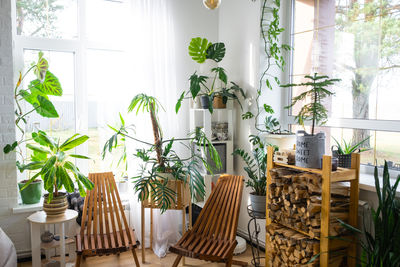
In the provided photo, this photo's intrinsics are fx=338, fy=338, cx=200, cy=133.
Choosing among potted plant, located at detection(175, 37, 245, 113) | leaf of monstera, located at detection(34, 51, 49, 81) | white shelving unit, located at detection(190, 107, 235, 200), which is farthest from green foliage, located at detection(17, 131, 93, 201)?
white shelving unit, located at detection(190, 107, 235, 200)

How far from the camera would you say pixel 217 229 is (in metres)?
2.88

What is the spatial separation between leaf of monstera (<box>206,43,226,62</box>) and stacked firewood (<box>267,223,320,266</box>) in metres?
1.68

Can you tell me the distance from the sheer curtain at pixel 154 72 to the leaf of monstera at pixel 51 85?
70 cm

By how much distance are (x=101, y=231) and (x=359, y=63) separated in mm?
2581

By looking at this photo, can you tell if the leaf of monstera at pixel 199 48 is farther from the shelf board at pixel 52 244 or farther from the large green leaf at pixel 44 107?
the shelf board at pixel 52 244

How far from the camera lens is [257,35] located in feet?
11.0

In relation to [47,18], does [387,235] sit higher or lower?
lower

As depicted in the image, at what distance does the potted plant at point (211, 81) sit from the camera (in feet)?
10.8

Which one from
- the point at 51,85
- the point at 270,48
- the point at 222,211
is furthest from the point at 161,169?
the point at 270,48

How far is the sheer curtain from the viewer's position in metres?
3.44

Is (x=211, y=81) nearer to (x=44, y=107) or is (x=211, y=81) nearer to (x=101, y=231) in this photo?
(x=44, y=107)

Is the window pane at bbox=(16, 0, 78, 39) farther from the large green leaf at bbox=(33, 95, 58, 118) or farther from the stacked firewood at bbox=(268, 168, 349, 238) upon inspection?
the stacked firewood at bbox=(268, 168, 349, 238)

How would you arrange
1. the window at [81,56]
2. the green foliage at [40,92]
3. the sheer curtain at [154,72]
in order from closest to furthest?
the green foliage at [40,92] → the window at [81,56] → the sheer curtain at [154,72]

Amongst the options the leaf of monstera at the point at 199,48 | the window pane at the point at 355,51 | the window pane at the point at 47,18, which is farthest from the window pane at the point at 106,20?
the window pane at the point at 355,51
